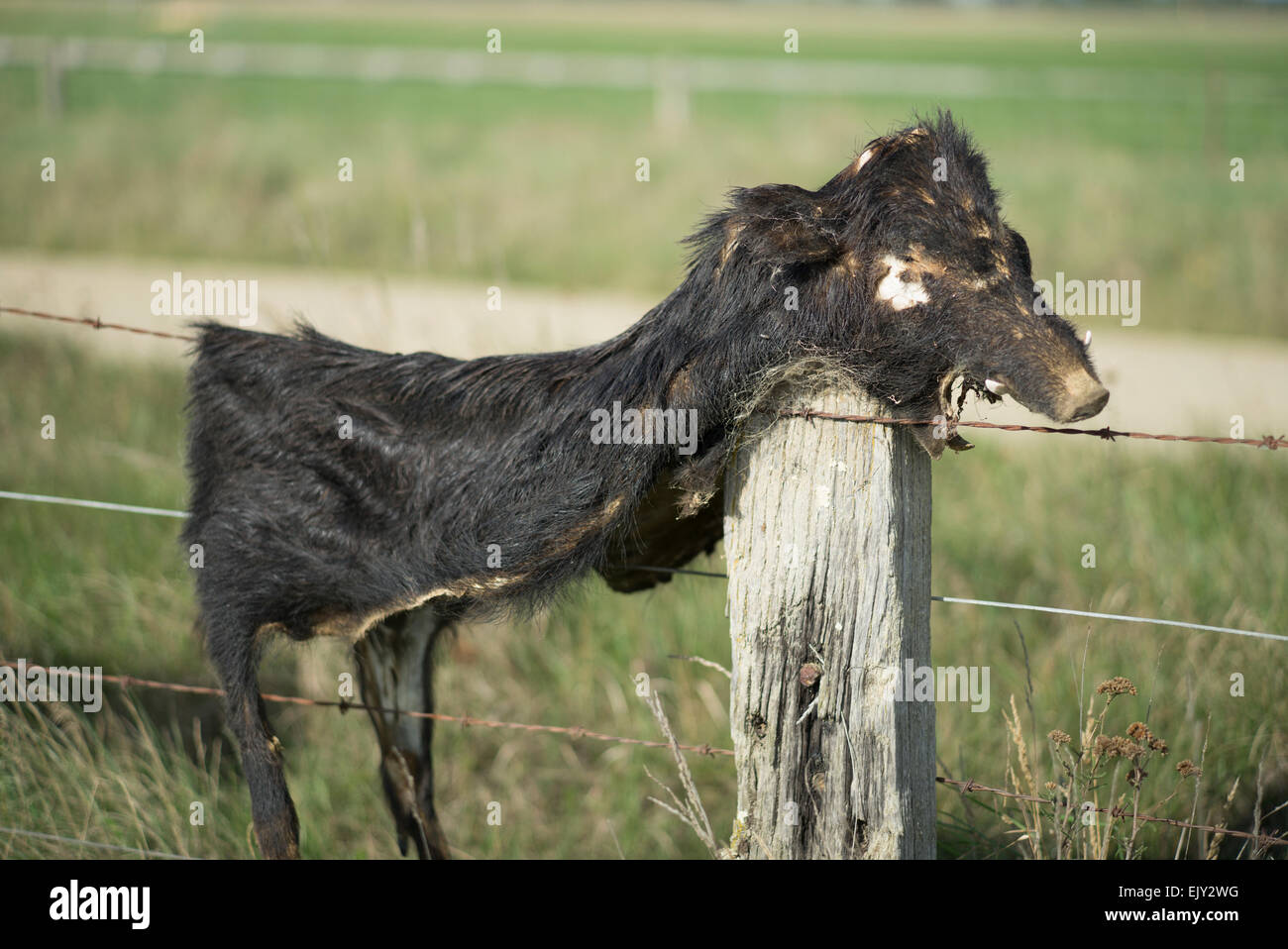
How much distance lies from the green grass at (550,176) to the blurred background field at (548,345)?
0.22ft

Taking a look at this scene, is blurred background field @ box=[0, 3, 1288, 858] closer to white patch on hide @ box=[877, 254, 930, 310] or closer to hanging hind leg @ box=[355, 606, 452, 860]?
hanging hind leg @ box=[355, 606, 452, 860]

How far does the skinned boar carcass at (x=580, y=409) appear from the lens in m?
2.08

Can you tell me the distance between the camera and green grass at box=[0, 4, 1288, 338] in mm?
10227

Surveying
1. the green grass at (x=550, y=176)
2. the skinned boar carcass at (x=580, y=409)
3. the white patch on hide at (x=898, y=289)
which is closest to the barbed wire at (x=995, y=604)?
the skinned boar carcass at (x=580, y=409)

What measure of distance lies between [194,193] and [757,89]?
Answer: 14.7m

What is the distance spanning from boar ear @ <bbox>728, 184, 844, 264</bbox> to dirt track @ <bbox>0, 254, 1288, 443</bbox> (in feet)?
12.0

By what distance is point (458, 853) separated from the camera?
3.89 metres

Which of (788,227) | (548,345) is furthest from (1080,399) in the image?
(548,345)

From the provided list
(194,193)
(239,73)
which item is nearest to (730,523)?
(194,193)

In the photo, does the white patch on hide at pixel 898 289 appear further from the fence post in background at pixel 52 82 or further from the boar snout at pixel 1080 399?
the fence post in background at pixel 52 82

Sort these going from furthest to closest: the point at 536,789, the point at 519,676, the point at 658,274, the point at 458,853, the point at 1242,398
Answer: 1. the point at 658,274
2. the point at 1242,398
3. the point at 519,676
4. the point at 536,789
5. the point at 458,853

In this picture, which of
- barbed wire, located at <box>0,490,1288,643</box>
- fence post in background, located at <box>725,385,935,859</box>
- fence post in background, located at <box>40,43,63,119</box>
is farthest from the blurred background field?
fence post in background, located at <box>725,385,935,859</box>

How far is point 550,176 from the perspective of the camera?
13.0 meters

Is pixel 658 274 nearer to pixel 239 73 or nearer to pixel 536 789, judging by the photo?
pixel 536 789
